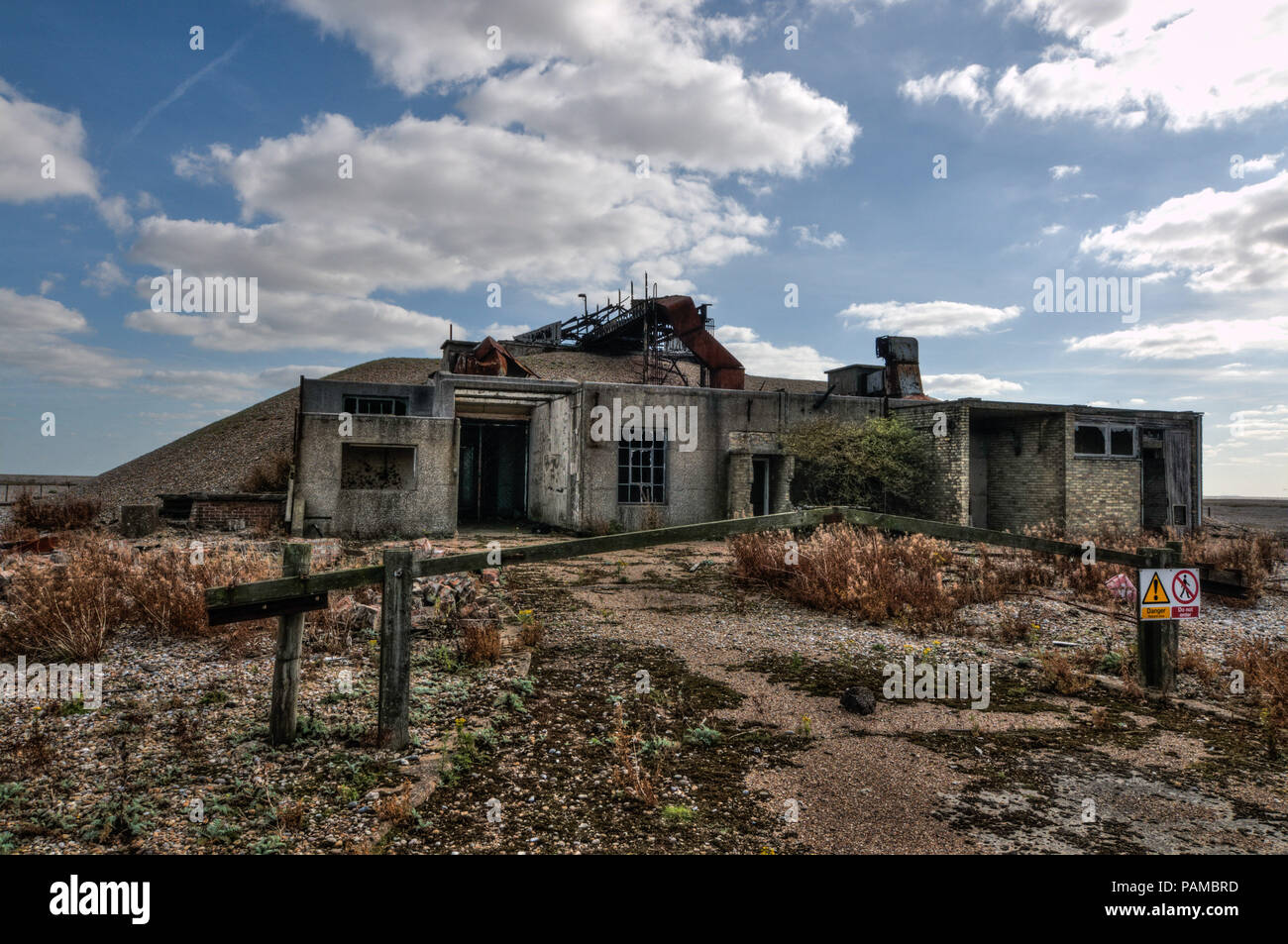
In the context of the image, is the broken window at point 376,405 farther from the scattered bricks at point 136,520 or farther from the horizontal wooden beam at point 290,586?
the horizontal wooden beam at point 290,586

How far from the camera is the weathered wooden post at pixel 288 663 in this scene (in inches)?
152

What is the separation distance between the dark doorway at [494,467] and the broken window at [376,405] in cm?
590

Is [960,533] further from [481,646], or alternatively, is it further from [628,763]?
[481,646]

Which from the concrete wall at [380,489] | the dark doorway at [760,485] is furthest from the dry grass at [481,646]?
the dark doorway at [760,485]

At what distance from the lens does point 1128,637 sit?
7.09 m

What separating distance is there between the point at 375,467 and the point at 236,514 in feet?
9.95

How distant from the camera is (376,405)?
15.5m

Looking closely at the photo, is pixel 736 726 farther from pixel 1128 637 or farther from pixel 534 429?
pixel 534 429

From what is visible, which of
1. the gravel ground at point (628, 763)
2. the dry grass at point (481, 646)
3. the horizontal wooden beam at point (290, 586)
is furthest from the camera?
the dry grass at point (481, 646)

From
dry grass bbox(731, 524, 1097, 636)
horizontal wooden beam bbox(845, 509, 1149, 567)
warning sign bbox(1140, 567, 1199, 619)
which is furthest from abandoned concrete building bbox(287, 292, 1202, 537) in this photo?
warning sign bbox(1140, 567, 1199, 619)

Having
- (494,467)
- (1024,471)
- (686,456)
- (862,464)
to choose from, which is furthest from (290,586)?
(494,467)

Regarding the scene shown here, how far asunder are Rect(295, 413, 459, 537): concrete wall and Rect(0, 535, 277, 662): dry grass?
6.71 metres
